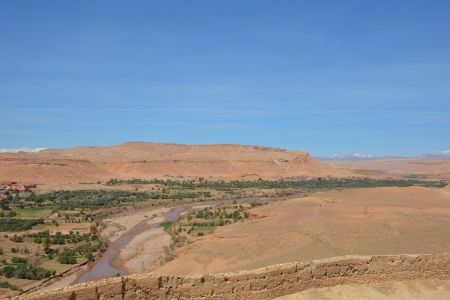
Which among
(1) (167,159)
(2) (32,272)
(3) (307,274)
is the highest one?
(1) (167,159)

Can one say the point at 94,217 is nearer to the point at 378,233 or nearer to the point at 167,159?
the point at 378,233

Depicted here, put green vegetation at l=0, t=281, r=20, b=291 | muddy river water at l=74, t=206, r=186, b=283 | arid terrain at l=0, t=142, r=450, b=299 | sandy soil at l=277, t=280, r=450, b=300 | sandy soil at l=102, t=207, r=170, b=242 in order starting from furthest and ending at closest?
sandy soil at l=102, t=207, r=170, b=242 < muddy river water at l=74, t=206, r=186, b=283 < green vegetation at l=0, t=281, r=20, b=291 < arid terrain at l=0, t=142, r=450, b=299 < sandy soil at l=277, t=280, r=450, b=300

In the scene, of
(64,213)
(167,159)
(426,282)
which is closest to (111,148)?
(167,159)

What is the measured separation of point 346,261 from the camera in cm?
1396

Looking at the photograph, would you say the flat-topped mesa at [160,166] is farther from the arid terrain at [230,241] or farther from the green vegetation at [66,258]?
the green vegetation at [66,258]


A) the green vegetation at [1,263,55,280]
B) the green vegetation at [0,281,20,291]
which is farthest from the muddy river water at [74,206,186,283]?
the green vegetation at [0,281,20,291]

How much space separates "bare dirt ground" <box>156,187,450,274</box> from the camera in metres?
19.5

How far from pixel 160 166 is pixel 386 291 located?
95.2 meters

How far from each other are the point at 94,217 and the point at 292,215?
71.1 feet

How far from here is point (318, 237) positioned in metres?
21.6

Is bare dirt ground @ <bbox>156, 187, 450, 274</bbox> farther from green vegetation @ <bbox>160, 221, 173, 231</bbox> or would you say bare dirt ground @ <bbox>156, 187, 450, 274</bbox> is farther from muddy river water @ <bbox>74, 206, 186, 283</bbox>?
green vegetation @ <bbox>160, 221, 173, 231</bbox>

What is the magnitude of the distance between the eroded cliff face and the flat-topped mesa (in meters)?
71.3

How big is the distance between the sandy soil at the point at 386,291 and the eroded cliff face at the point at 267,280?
6.1 inches

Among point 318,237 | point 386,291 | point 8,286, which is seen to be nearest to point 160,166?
point 8,286
